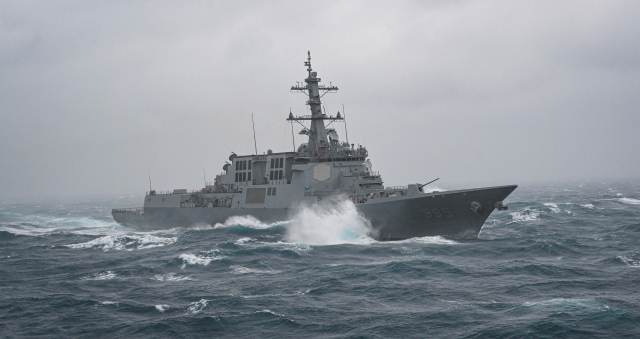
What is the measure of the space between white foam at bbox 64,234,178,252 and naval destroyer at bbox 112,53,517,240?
199 inches

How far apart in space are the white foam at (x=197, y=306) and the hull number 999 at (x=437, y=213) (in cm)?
1385

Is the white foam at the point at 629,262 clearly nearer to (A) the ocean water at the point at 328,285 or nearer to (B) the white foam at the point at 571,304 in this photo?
(A) the ocean water at the point at 328,285

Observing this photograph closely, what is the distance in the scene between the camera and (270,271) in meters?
20.9

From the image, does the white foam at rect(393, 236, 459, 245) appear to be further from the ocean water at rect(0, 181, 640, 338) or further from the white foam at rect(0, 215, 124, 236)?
the white foam at rect(0, 215, 124, 236)

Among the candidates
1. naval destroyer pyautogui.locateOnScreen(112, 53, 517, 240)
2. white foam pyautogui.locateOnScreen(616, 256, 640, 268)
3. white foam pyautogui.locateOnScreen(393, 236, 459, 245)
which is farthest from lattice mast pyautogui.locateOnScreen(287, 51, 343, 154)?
white foam pyautogui.locateOnScreen(616, 256, 640, 268)

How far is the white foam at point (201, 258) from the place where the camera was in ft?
74.9

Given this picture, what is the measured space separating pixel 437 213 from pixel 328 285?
34.0 ft

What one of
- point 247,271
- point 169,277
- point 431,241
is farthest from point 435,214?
point 169,277

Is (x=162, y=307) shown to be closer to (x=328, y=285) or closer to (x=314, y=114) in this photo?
(x=328, y=285)

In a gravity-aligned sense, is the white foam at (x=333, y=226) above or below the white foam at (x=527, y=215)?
above

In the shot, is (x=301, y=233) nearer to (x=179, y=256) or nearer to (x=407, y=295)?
(x=179, y=256)

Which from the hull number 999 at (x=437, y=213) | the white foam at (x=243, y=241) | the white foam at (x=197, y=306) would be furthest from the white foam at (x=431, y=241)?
the white foam at (x=197, y=306)

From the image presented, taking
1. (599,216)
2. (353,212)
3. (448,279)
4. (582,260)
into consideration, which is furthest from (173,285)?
(599,216)

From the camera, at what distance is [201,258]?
23.7 metres
